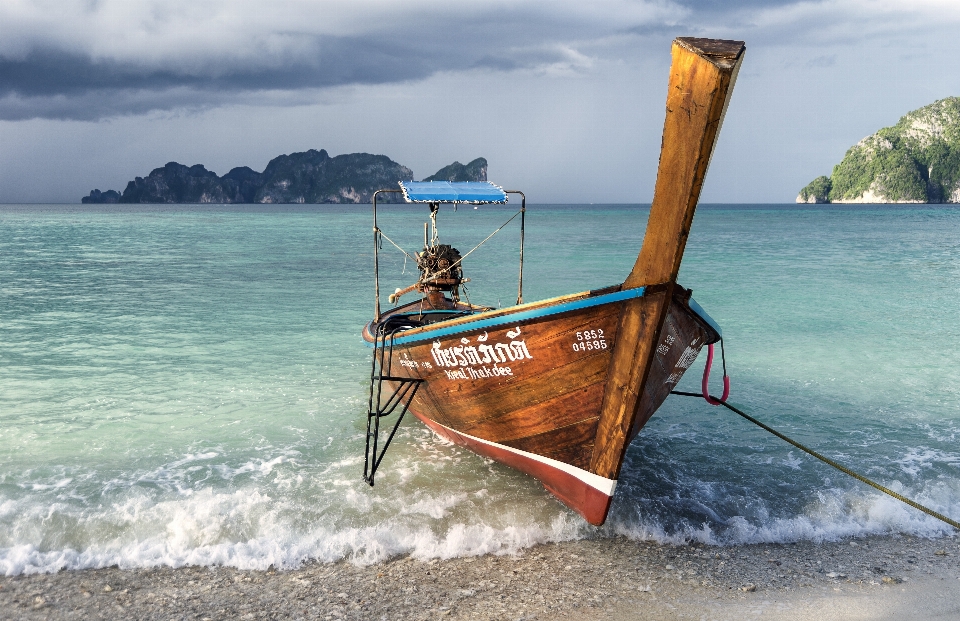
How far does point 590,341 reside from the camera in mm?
5934

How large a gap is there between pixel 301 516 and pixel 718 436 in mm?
6155

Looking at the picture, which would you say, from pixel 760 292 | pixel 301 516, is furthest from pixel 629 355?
pixel 760 292

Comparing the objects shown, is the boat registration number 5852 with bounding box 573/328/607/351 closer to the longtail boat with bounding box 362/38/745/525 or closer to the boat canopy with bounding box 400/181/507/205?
the longtail boat with bounding box 362/38/745/525

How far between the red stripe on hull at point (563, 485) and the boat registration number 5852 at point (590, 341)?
155cm

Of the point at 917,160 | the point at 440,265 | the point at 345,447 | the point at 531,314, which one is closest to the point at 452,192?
the point at 440,265

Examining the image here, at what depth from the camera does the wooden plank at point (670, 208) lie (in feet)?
15.0

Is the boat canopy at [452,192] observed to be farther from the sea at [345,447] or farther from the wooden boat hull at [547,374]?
the wooden boat hull at [547,374]

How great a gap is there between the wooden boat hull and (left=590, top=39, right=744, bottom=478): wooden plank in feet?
0.45

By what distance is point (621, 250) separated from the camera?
47000 millimetres

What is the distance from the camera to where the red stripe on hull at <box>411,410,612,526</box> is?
21.5 feet

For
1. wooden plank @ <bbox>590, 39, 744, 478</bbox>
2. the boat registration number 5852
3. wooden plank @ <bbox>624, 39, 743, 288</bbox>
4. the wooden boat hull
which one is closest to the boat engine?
the wooden boat hull

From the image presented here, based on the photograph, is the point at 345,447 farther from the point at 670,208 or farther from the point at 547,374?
the point at 670,208

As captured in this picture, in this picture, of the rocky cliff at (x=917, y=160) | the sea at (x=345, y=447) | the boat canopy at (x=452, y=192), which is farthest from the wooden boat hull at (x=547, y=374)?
the rocky cliff at (x=917, y=160)

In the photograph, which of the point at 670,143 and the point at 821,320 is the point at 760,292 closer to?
the point at 821,320
